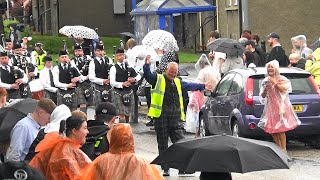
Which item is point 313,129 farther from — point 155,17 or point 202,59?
point 155,17

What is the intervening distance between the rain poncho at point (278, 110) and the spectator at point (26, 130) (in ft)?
22.5

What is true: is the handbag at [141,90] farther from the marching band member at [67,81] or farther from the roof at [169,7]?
the roof at [169,7]

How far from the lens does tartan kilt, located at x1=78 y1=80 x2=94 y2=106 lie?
22.3m

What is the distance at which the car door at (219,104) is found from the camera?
61.3 feet

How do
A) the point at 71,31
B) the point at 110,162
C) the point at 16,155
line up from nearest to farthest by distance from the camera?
the point at 110,162 < the point at 16,155 < the point at 71,31

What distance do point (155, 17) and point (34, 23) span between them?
39.9 m

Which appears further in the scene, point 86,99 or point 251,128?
point 86,99

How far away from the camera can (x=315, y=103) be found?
17.6m

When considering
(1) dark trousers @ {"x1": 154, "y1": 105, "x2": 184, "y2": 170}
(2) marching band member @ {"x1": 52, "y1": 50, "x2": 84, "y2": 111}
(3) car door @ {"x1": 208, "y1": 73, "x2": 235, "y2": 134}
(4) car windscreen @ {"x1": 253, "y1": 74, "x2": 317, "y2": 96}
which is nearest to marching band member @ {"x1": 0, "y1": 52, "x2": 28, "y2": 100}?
(2) marching band member @ {"x1": 52, "y1": 50, "x2": 84, "y2": 111}

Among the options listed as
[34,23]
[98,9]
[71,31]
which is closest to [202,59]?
[71,31]

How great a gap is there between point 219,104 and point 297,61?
11.1ft

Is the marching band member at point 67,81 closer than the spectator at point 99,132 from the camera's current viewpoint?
No

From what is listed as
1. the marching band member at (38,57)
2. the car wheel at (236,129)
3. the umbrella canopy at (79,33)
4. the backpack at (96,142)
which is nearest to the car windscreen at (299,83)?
the car wheel at (236,129)

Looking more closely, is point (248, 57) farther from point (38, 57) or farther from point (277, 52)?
point (38, 57)
